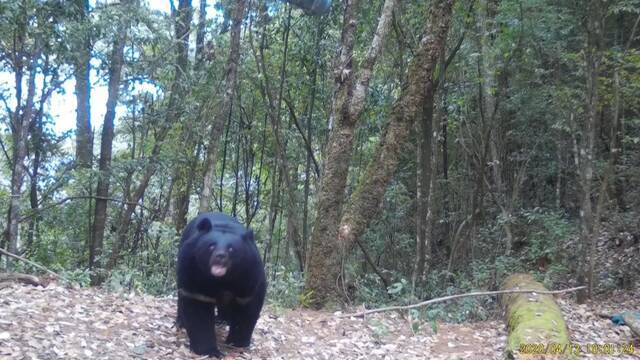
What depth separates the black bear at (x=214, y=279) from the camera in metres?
4.85

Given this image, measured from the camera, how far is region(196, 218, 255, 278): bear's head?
15.5 feet

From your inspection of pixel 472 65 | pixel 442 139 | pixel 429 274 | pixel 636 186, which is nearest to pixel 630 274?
pixel 636 186

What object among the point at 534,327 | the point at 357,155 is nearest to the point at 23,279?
the point at 534,327

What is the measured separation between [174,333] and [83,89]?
11159mm

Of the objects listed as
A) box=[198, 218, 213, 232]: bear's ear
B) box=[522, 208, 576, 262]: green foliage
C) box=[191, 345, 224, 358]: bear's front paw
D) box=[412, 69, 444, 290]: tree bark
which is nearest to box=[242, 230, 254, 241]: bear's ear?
box=[198, 218, 213, 232]: bear's ear

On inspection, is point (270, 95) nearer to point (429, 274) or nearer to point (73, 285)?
point (429, 274)

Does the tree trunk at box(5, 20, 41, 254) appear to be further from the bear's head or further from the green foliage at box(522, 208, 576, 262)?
the green foliage at box(522, 208, 576, 262)

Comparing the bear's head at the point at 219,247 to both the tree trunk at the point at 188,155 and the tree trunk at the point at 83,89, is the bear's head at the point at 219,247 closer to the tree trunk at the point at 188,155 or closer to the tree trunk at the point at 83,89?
the tree trunk at the point at 83,89

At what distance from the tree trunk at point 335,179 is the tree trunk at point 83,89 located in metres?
5.20

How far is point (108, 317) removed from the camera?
5.55 meters

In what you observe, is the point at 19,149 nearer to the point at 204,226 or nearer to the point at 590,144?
the point at 204,226

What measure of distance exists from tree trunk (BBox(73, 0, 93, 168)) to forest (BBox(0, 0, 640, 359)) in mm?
52

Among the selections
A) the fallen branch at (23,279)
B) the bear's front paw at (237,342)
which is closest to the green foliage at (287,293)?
the bear's front paw at (237,342)

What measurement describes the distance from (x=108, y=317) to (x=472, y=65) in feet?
34.2
